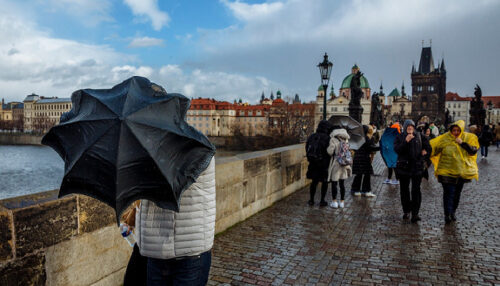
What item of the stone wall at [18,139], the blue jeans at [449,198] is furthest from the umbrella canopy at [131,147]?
the stone wall at [18,139]

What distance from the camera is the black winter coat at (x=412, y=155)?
5.46m

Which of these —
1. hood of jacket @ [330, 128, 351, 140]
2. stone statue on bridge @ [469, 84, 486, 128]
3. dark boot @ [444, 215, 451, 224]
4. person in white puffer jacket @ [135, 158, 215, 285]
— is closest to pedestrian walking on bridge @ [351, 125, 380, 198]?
hood of jacket @ [330, 128, 351, 140]

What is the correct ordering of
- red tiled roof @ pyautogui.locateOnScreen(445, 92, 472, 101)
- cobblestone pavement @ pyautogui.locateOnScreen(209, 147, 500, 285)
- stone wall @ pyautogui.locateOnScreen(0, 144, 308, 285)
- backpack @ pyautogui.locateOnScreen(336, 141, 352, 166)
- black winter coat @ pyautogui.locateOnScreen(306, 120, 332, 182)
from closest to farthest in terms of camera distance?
stone wall @ pyautogui.locateOnScreen(0, 144, 308, 285) → cobblestone pavement @ pyautogui.locateOnScreen(209, 147, 500, 285) → backpack @ pyautogui.locateOnScreen(336, 141, 352, 166) → black winter coat @ pyautogui.locateOnScreen(306, 120, 332, 182) → red tiled roof @ pyautogui.locateOnScreen(445, 92, 472, 101)

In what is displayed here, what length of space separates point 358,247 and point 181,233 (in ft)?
9.83

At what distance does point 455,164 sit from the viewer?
543 centimetres

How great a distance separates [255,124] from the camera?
98250 mm

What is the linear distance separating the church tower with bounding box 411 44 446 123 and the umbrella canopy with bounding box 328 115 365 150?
93.3 metres

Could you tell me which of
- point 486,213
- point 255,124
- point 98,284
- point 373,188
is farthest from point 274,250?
point 255,124

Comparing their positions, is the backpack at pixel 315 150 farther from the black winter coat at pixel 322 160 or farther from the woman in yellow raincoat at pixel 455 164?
the woman in yellow raincoat at pixel 455 164

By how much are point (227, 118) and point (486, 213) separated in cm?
9837

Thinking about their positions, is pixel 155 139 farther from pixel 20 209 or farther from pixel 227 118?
pixel 227 118

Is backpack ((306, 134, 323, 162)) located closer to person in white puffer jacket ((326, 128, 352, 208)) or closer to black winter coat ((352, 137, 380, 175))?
person in white puffer jacket ((326, 128, 352, 208))

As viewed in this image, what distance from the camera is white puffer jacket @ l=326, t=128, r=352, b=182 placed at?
20.6 ft

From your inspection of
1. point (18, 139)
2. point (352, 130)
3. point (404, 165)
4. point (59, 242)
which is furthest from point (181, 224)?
point (18, 139)
